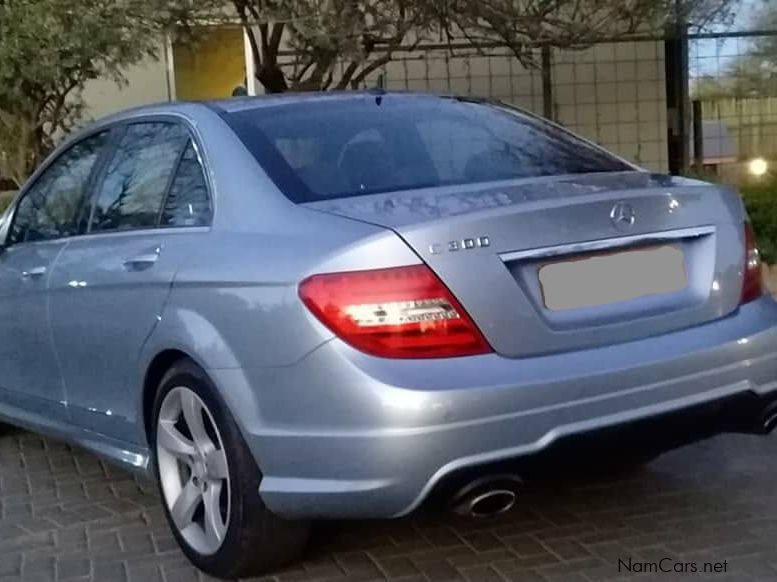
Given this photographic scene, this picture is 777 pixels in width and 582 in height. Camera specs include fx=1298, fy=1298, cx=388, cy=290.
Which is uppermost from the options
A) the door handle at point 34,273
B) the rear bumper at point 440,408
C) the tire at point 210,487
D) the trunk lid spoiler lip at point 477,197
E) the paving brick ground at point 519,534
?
the trunk lid spoiler lip at point 477,197

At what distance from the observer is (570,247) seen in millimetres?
3752

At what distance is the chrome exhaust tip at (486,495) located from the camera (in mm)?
3627

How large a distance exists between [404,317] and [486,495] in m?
0.56

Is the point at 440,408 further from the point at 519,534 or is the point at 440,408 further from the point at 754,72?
the point at 754,72

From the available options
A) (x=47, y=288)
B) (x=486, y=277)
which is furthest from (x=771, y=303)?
(x=47, y=288)

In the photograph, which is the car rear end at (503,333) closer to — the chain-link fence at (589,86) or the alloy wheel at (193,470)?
the alloy wheel at (193,470)

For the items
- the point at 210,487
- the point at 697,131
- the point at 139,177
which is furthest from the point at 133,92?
the point at 210,487

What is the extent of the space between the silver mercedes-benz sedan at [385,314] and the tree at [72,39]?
4.47 metres

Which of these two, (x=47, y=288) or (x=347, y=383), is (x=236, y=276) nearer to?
(x=347, y=383)

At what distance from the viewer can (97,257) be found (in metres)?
4.77

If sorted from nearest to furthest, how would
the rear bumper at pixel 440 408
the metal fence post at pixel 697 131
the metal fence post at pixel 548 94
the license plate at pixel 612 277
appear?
the rear bumper at pixel 440 408 < the license plate at pixel 612 277 < the metal fence post at pixel 548 94 < the metal fence post at pixel 697 131

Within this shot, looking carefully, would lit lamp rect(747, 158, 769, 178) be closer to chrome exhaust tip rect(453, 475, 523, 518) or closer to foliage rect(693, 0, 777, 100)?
foliage rect(693, 0, 777, 100)

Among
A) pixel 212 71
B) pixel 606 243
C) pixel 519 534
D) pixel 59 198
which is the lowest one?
pixel 519 534

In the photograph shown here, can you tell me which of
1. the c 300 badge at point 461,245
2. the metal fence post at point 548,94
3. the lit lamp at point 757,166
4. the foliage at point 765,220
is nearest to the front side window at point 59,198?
the c 300 badge at point 461,245
